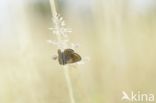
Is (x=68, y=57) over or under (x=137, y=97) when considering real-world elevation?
over

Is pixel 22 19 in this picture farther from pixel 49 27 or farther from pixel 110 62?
pixel 110 62

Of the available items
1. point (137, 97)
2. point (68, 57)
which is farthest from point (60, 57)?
point (137, 97)

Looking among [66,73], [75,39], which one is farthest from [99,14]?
[66,73]

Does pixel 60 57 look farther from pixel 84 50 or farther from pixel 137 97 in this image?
pixel 137 97

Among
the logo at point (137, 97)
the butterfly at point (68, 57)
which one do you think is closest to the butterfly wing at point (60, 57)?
the butterfly at point (68, 57)

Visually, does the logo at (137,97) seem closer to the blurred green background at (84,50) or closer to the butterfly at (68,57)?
the blurred green background at (84,50)
